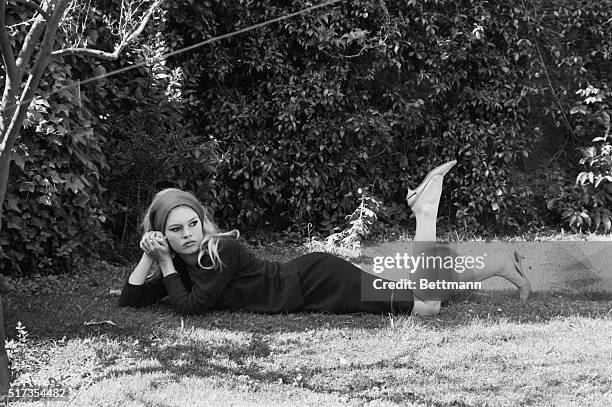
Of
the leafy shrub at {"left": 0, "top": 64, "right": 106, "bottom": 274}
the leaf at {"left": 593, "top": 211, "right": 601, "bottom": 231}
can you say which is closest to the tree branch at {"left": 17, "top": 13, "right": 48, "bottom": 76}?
the leafy shrub at {"left": 0, "top": 64, "right": 106, "bottom": 274}

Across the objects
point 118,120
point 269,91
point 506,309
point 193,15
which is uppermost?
point 193,15

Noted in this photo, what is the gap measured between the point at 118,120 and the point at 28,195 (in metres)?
1.31

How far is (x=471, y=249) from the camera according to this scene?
6031mm

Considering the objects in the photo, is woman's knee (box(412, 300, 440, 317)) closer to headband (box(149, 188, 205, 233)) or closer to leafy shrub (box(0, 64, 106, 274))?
headband (box(149, 188, 205, 233))

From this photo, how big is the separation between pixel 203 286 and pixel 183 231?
0.34 m

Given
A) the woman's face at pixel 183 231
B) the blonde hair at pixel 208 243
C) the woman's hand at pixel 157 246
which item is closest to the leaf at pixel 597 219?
the blonde hair at pixel 208 243

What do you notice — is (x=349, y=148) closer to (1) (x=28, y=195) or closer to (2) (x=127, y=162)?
(2) (x=127, y=162)

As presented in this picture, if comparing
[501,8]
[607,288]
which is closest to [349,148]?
[501,8]

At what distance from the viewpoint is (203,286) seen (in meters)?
3.81

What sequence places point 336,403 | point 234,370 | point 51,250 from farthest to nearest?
1. point 51,250
2. point 234,370
3. point 336,403

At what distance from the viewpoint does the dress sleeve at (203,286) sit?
3.80 m

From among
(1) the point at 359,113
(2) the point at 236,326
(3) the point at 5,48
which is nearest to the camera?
(3) the point at 5,48

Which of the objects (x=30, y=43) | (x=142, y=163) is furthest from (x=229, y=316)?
(x=142, y=163)

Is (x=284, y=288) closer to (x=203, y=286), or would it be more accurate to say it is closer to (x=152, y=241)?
(x=203, y=286)
